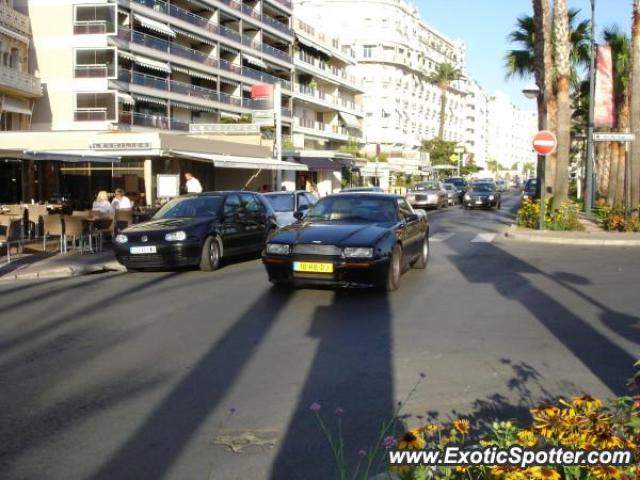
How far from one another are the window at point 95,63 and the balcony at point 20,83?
305 cm

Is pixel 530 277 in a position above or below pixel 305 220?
below

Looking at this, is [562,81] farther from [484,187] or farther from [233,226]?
[484,187]

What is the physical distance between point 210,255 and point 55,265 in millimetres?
3118

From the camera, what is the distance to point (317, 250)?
9.62m

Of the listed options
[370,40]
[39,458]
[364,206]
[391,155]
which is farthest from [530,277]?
[370,40]

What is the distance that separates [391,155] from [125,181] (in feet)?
175

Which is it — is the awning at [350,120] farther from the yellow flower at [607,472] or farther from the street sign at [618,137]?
the yellow flower at [607,472]

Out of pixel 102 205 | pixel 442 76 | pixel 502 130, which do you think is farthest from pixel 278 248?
pixel 502 130

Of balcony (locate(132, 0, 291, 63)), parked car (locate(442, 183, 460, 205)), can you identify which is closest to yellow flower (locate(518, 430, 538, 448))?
parked car (locate(442, 183, 460, 205))

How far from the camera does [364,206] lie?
445 inches

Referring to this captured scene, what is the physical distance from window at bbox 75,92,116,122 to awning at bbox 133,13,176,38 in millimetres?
6026

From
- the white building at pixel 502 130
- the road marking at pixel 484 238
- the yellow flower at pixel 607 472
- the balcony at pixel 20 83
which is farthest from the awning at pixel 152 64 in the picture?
the white building at pixel 502 130

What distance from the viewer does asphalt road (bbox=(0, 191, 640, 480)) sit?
14.0ft

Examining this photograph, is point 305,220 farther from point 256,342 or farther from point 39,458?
point 39,458
